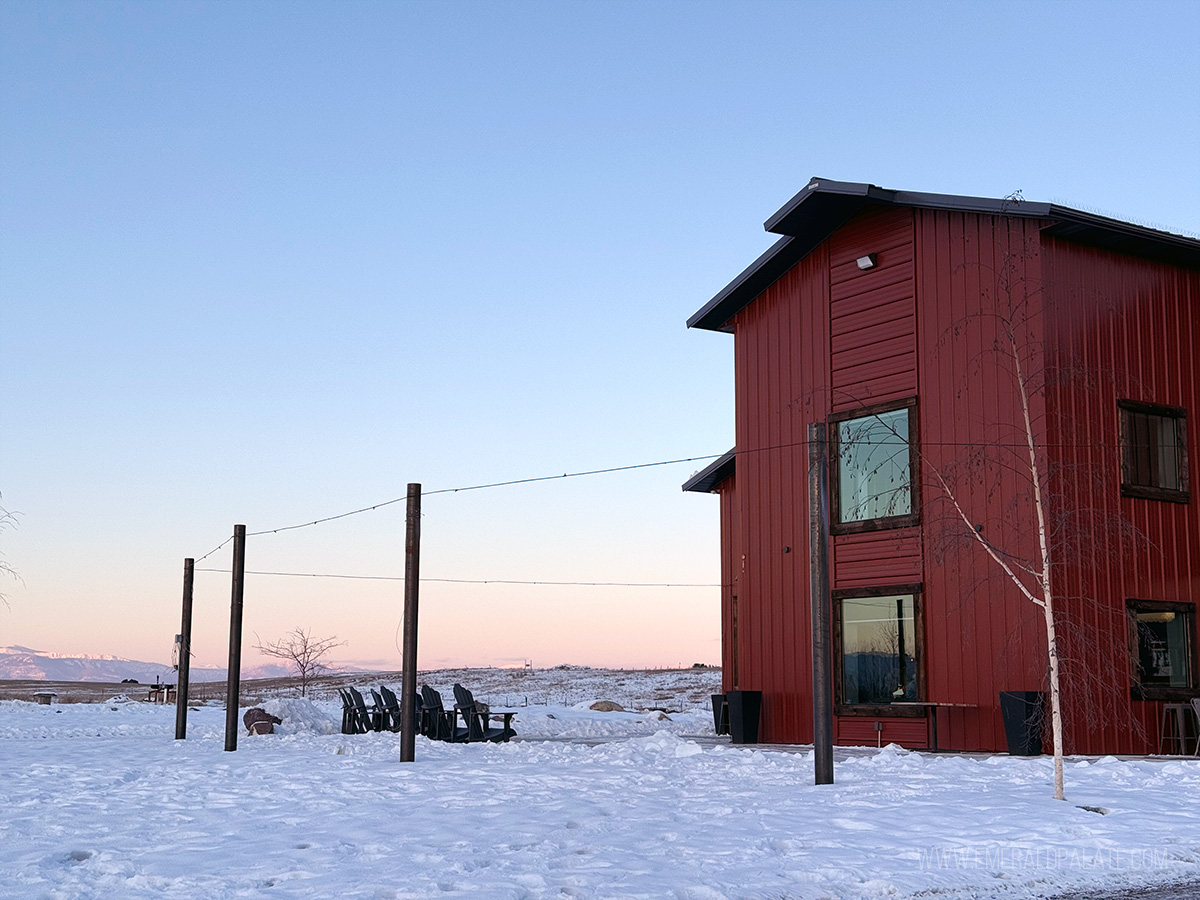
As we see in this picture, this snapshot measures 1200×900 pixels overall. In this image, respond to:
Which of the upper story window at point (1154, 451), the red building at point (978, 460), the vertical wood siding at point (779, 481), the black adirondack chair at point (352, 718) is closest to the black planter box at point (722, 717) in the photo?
the vertical wood siding at point (779, 481)

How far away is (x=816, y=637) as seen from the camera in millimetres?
13297

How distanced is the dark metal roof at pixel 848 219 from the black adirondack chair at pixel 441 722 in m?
8.84

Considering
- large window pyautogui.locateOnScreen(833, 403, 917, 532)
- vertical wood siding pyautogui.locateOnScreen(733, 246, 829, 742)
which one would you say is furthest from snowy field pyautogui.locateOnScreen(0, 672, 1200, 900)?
Result: large window pyautogui.locateOnScreen(833, 403, 917, 532)

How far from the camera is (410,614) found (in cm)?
1730

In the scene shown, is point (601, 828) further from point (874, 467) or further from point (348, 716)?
point (348, 716)

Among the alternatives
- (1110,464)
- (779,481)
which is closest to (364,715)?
(779,481)

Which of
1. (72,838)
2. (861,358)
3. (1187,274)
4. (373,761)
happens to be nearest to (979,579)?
(861,358)

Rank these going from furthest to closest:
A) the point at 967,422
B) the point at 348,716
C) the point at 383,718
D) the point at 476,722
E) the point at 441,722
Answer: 1. the point at 348,716
2. the point at 383,718
3. the point at 441,722
4. the point at 476,722
5. the point at 967,422

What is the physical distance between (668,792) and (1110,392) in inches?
369

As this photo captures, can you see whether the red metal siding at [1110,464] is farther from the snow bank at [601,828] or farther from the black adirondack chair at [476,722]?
the black adirondack chair at [476,722]

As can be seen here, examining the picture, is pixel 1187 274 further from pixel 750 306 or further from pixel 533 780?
pixel 533 780

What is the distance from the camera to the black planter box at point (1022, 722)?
1622 centimetres

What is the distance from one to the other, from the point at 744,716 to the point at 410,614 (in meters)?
6.62

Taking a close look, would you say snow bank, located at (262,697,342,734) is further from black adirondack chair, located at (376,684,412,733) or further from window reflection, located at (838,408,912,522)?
window reflection, located at (838,408,912,522)
